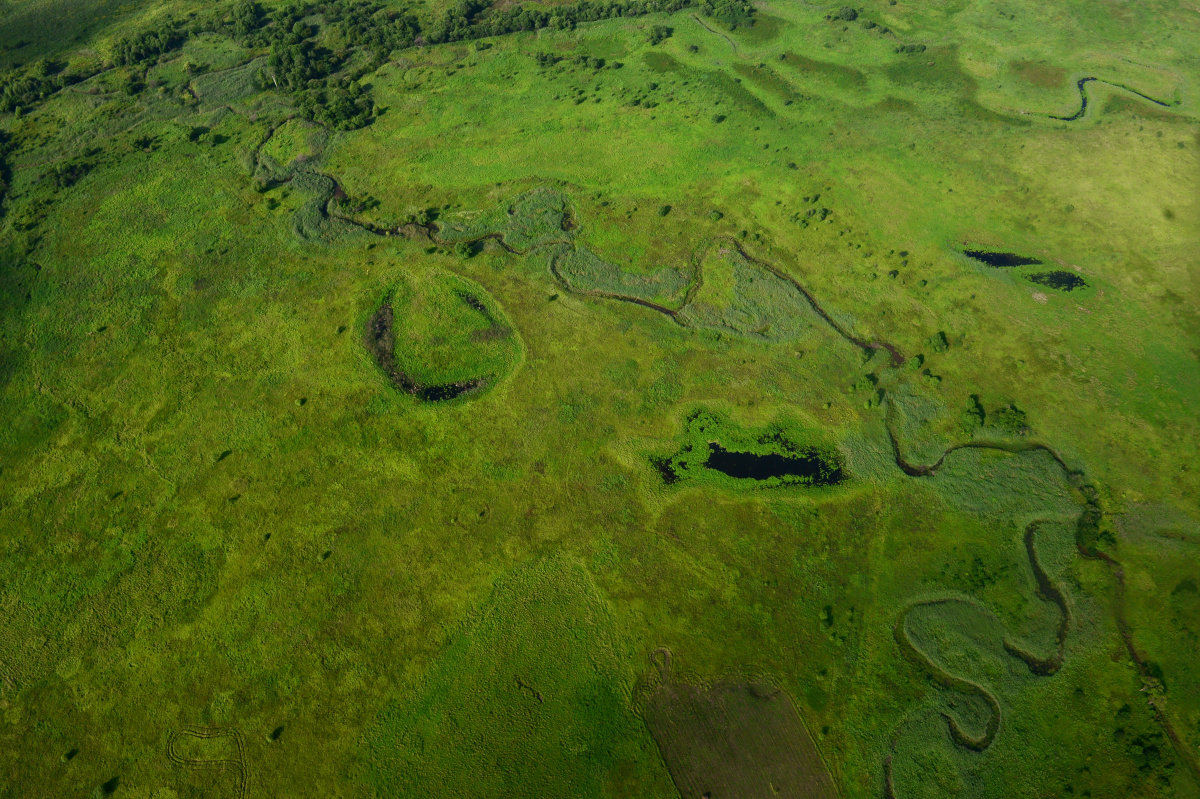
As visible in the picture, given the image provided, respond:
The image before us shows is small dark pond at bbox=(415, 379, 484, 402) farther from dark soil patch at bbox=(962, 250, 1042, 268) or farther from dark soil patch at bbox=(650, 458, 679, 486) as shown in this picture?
dark soil patch at bbox=(962, 250, 1042, 268)

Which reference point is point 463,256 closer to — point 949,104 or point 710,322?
point 710,322

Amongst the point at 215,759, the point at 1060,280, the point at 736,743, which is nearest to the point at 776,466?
the point at 736,743

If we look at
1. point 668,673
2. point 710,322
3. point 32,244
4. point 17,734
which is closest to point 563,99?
point 710,322

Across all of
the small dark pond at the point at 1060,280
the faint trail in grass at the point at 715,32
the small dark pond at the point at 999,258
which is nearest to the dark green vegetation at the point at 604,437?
the small dark pond at the point at 999,258

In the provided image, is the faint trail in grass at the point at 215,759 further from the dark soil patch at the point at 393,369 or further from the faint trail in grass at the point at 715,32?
the faint trail in grass at the point at 715,32

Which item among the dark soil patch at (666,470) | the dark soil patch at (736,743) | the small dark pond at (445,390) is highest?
the small dark pond at (445,390)

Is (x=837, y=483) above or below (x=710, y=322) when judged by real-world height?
below

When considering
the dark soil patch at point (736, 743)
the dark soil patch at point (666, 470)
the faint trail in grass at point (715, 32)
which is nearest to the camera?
the dark soil patch at point (736, 743)
